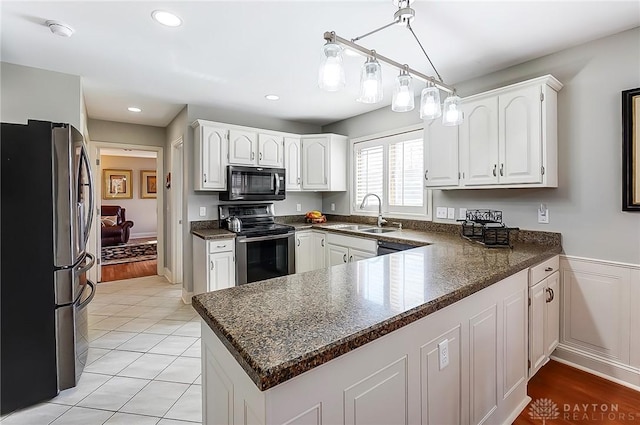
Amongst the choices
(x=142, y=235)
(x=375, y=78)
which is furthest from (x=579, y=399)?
(x=142, y=235)

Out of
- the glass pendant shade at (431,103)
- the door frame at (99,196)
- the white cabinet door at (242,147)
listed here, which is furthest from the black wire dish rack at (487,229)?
the door frame at (99,196)

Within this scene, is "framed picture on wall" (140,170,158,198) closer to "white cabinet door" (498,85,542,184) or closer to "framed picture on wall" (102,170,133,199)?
"framed picture on wall" (102,170,133,199)

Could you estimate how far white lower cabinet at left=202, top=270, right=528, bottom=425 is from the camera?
845 millimetres

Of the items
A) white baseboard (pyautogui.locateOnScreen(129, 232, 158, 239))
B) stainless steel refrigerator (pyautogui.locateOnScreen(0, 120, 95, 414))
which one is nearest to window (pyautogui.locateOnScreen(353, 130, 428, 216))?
stainless steel refrigerator (pyautogui.locateOnScreen(0, 120, 95, 414))

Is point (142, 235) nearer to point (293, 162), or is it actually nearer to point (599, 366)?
point (293, 162)

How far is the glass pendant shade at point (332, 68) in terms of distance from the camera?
141cm

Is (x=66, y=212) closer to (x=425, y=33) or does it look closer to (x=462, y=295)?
(x=462, y=295)

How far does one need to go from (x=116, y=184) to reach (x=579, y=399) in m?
10.1

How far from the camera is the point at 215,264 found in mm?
3240

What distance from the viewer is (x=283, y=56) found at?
8.09ft

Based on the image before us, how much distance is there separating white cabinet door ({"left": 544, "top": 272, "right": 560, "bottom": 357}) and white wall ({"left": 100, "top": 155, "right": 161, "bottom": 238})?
9.55 m

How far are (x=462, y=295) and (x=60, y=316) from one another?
2.42 m

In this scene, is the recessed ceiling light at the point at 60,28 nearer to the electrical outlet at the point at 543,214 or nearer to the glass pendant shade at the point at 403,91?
the glass pendant shade at the point at 403,91

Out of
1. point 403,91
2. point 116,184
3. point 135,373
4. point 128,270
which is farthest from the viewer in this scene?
point 116,184
